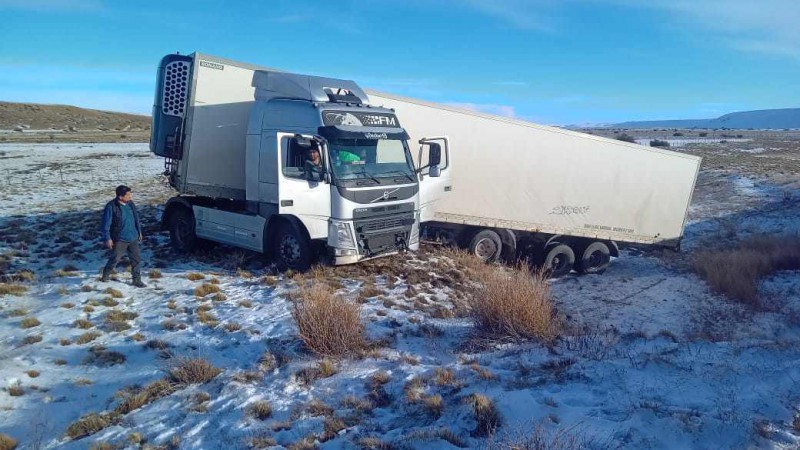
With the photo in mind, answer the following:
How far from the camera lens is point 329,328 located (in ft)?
23.5

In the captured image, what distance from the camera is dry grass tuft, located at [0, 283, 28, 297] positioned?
9.20 m

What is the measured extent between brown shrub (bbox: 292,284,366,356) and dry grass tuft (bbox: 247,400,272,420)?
1.22 meters

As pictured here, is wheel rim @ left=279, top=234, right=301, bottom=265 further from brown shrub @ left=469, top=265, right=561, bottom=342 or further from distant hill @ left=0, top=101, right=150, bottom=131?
distant hill @ left=0, top=101, right=150, bottom=131

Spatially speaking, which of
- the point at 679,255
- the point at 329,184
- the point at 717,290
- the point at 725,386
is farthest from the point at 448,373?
the point at 679,255

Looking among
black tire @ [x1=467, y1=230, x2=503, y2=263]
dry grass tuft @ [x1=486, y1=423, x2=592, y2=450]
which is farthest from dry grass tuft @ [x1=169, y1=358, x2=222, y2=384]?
black tire @ [x1=467, y1=230, x2=503, y2=263]

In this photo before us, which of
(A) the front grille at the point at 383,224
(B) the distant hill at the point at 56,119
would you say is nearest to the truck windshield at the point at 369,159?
(A) the front grille at the point at 383,224

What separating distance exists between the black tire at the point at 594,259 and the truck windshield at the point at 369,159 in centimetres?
613

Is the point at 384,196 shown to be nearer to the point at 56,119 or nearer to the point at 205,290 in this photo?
the point at 205,290

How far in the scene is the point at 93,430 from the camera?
220 inches

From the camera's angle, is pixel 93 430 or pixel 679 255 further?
pixel 679 255

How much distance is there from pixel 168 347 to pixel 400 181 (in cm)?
501

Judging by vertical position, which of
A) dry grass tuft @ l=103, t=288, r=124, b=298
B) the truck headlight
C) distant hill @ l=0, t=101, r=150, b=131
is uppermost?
distant hill @ l=0, t=101, r=150, b=131

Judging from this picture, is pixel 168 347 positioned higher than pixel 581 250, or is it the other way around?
pixel 581 250

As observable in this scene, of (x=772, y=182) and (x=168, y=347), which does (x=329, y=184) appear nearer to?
(x=168, y=347)
